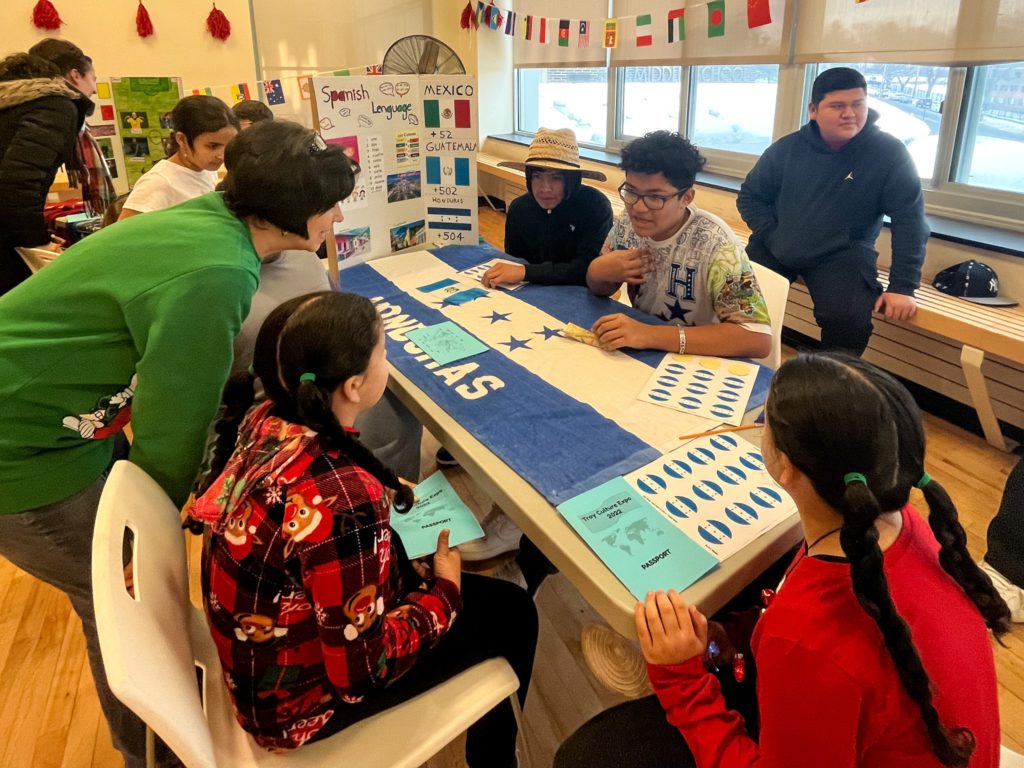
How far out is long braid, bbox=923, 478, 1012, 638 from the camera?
75 cm

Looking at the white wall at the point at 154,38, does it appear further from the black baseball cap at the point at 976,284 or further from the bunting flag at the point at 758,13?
the black baseball cap at the point at 976,284

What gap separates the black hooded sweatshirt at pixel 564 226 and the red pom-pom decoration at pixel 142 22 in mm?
3894

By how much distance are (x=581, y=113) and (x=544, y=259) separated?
11.7ft

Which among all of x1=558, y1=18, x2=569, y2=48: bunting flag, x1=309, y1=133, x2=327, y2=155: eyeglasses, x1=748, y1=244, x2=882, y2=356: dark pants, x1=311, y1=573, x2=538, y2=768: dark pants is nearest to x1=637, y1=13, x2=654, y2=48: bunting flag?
x1=558, y1=18, x2=569, y2=48: bunting flag

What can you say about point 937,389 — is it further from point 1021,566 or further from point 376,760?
point 376,760

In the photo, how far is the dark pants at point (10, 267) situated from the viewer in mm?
2275

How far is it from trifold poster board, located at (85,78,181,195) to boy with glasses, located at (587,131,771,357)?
4068 millimetres

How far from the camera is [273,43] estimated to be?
531cm

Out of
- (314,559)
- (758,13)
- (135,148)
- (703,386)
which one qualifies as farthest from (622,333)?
(135,148)

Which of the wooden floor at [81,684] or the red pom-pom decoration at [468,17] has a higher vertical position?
the red pom-pom decoration at [468,17]

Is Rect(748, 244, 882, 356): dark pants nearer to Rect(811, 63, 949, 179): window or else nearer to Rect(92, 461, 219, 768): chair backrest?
Rect(811, 63, 949, 179): window

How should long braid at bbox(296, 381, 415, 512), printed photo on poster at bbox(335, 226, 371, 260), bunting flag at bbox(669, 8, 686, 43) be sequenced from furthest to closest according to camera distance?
bunting flag at bbox(669, 8, 686, 43) < printed photo on poster at bbox(335, 226, 371, 260) < long braid at bbox(296, 381, 415, 512)

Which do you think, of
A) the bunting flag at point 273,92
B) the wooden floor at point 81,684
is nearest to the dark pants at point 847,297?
the wooden floor at point 81,684

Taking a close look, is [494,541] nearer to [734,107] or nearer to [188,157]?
[188,157]
